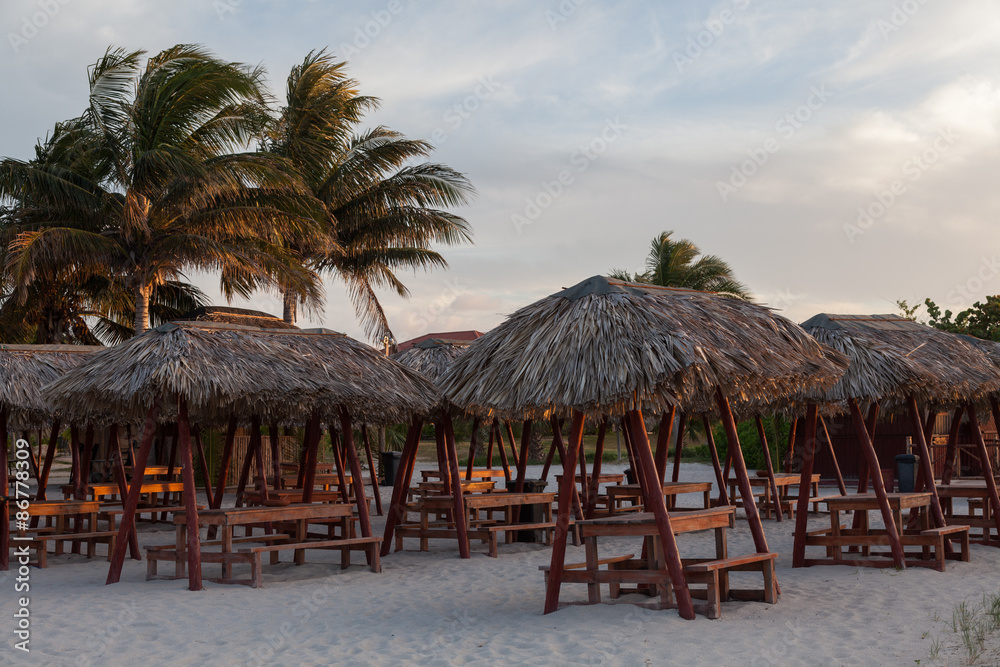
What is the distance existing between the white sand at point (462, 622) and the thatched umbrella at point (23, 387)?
109 centimetres

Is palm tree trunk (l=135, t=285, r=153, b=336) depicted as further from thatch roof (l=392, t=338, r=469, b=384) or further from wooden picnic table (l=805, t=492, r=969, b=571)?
wooden picnic table (l=805, t=492, r=969, b=571)

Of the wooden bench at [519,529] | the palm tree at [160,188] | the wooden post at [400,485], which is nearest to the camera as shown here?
the wooden bench at [519,529]

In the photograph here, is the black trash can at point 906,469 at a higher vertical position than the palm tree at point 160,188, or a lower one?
lower

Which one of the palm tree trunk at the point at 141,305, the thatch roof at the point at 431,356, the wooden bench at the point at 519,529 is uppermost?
the palm tree trunk at the point at 141,305

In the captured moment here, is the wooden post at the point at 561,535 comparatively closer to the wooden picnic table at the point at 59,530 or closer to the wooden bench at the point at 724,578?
the wooden bench at the point at 724,578

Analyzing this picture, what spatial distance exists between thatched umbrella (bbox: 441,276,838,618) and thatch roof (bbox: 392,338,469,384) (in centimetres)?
642

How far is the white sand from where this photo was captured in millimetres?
6547

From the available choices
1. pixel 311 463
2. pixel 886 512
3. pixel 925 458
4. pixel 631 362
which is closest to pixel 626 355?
pixel 631 362

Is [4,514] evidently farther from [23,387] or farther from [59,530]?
[23,387]

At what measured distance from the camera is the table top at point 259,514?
9789mm

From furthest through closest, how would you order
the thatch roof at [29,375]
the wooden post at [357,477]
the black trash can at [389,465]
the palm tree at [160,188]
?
the black trash can at [389,465] < the palm tree at [160,188] < the thatch roof at [29,375] < the wooden post at [357,477]

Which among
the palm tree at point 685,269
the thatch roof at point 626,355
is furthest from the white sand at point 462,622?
the palm tree at point 685,269

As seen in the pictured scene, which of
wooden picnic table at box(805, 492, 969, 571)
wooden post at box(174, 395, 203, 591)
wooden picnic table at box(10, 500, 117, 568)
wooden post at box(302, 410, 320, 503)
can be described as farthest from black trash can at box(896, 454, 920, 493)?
wooden picnic table at box(10, 500, 117, 568)

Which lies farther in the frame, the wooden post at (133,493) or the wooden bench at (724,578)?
the wooden post at (133,493)
